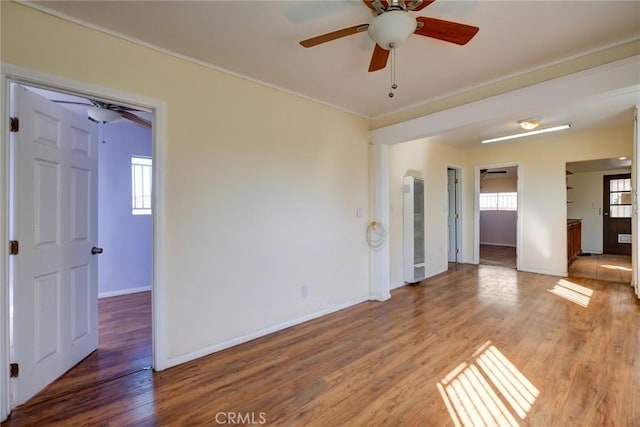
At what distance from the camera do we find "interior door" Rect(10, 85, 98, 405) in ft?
6.34

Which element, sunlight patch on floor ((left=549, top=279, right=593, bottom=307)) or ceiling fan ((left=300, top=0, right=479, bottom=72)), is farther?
sunlight patch on floor ((left=549, top=279, right=593, bottom=307))

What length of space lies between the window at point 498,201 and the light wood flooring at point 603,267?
238cm

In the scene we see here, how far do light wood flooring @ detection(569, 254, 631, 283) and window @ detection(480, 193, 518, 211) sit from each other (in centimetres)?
238

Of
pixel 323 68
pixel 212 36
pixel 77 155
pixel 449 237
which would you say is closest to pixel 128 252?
pixel 77 155

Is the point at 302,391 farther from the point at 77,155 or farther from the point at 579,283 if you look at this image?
the point at 579,283

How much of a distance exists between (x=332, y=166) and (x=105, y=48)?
237 cm

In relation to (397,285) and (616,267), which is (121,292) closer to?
(397,285)

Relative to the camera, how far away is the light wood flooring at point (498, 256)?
6.53 metres

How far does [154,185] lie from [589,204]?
10059 millimetres

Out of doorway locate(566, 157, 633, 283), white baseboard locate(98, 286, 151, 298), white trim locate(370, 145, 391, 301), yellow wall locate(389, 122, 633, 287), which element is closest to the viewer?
white trim locate(370, 145, 391, 301)

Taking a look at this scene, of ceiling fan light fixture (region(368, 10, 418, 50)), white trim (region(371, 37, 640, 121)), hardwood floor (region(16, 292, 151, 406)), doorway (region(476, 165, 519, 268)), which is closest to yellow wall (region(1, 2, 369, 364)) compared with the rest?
hardwood floor (region(16, 292, 151, 406))

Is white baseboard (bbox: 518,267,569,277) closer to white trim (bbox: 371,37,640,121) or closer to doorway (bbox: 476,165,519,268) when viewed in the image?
doorway (bbox: 476,165,519,268)

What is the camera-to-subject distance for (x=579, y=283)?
483 centimetres

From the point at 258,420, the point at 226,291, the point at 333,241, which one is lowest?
the point at 258,420
